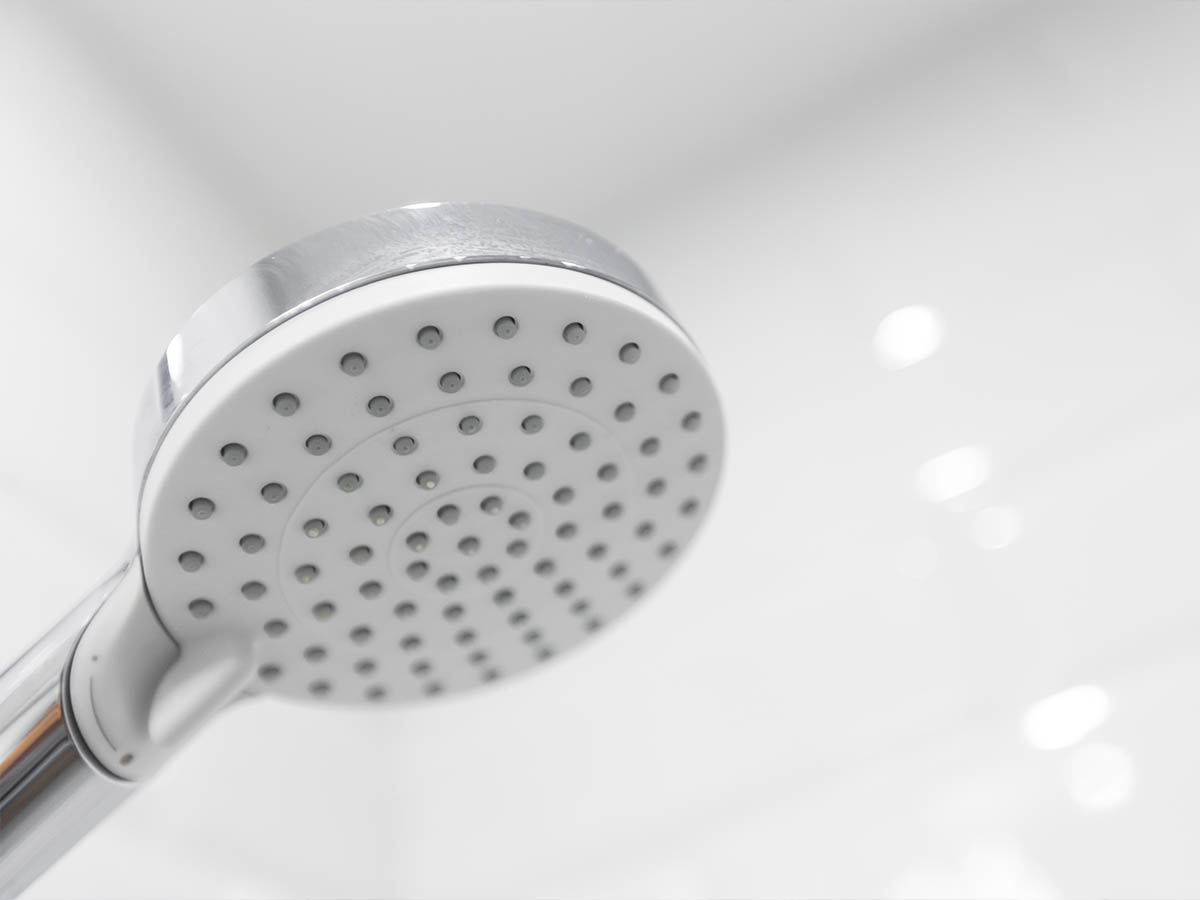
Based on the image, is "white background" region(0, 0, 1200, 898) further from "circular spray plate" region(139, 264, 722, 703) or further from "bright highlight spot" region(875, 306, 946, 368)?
"circular spray plate" region(139, 264, 722, 703)

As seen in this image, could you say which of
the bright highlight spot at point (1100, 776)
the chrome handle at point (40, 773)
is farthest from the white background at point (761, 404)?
the chrome handle at point (40, 773)

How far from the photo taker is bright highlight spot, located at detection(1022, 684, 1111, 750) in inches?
23.7

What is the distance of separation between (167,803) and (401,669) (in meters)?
0.32

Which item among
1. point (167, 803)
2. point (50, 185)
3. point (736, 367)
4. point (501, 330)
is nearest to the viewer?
point (501, 330)

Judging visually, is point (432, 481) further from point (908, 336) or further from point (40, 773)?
point (908, 336)

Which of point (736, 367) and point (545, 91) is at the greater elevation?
point (545, 91)

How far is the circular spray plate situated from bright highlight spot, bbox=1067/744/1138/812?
332mm

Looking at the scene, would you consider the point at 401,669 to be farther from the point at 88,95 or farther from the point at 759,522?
the point at 88,95

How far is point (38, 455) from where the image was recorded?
0.63 metres

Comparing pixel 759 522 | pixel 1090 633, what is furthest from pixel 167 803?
pixel 1090 633

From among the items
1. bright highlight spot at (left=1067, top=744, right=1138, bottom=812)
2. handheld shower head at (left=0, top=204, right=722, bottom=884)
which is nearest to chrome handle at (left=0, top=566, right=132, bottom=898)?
handheld shower head at (left=0, top=204, right=722, bottom=884)

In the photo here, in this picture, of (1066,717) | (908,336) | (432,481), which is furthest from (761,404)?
(432,481)

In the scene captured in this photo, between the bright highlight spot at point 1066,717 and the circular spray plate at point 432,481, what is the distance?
1.10ft

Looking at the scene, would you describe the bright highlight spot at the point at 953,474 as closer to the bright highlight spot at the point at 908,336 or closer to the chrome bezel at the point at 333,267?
the bright highlight spot at the point at 908,336
